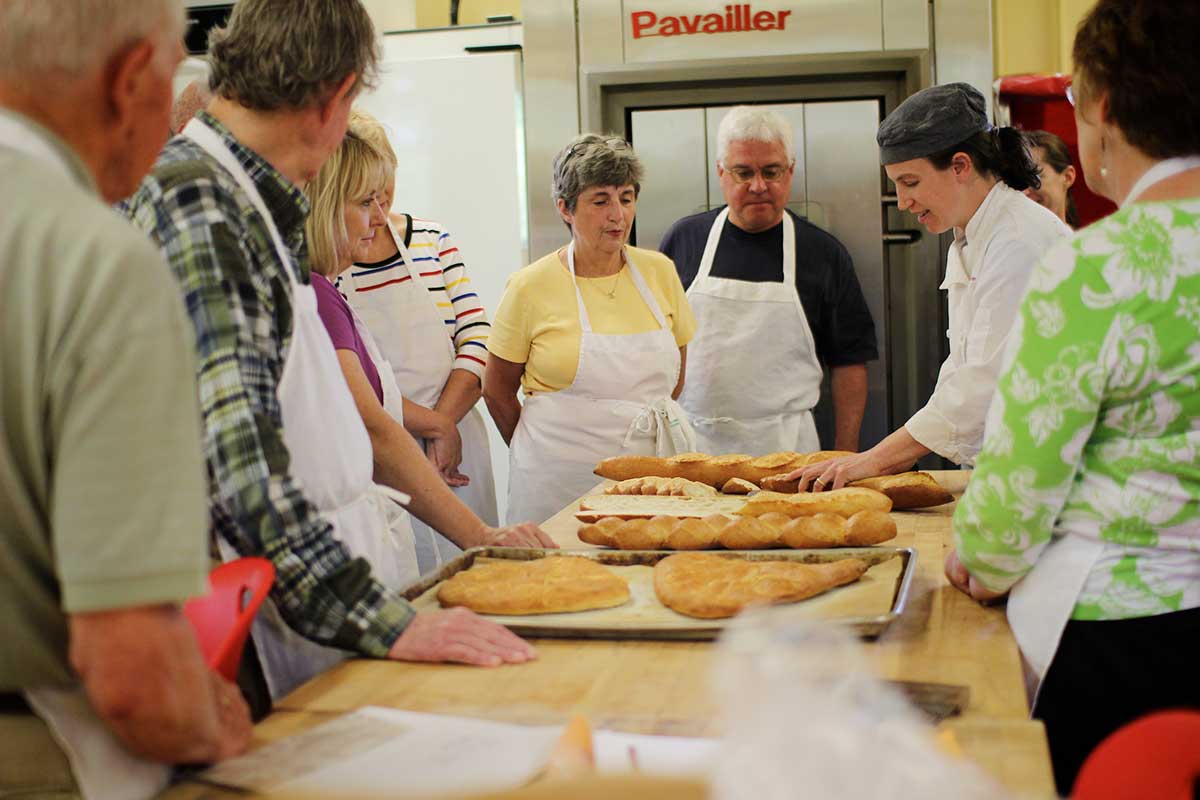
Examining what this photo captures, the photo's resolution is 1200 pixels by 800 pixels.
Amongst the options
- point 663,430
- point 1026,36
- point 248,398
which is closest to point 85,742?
point 248,398

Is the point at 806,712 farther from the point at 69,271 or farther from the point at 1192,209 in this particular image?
the point at 1192,209

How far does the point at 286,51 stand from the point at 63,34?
1.84 ft

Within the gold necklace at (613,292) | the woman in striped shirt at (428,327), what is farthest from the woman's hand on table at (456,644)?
the gold necklace at (613,292)

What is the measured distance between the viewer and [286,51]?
1394 millimetres

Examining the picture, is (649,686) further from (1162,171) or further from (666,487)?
(666,487)

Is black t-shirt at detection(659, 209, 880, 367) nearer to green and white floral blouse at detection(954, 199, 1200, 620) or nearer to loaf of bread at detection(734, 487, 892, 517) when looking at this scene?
loaf of bread at detection(734, 487, 892, 517)

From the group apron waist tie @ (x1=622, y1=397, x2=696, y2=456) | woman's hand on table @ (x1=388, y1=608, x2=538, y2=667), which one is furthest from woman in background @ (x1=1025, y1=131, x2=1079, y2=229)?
woman's hand on table @ (x1=388, y1=608, x2=538, y2=667)

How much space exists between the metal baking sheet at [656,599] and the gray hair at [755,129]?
2.01 m

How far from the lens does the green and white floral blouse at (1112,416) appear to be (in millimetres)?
1297

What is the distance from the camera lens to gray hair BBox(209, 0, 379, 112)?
1.39 metres

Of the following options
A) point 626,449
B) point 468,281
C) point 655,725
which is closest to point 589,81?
point 468,281

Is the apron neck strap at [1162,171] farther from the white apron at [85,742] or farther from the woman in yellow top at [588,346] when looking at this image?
the woman in yellow top at [588,346]

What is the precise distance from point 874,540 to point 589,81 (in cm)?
265

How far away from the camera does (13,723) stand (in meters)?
0.94
